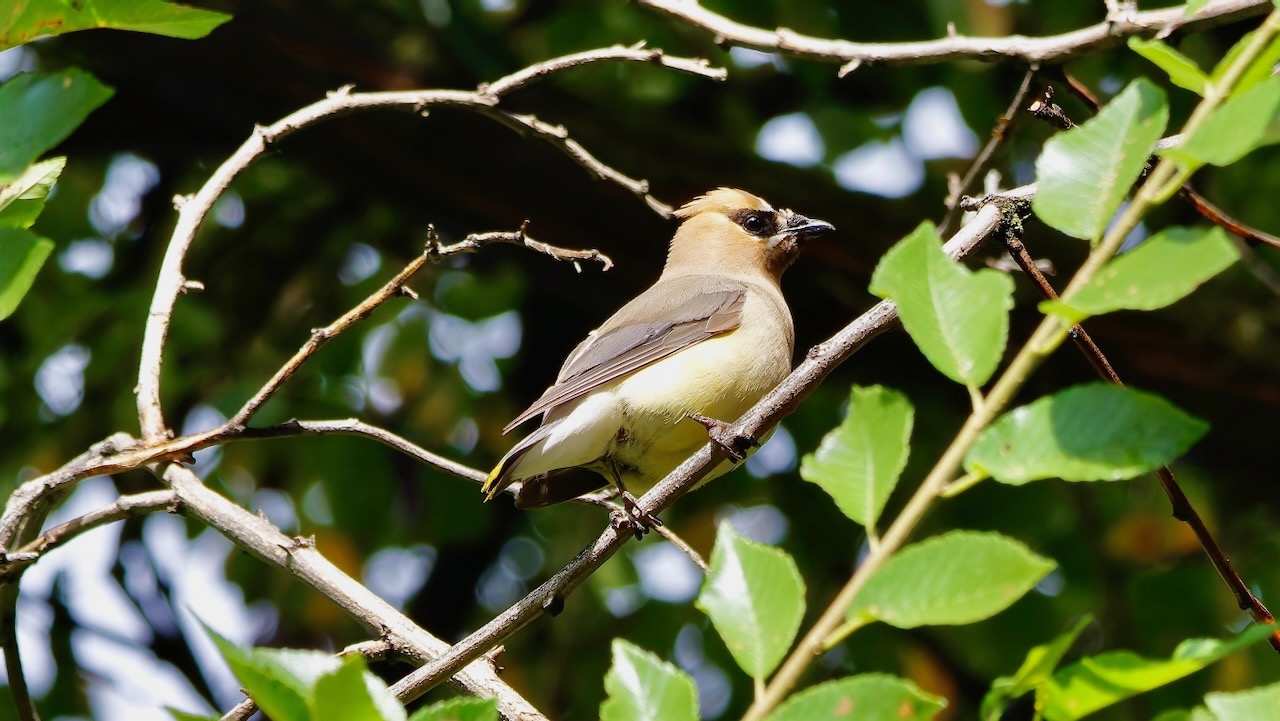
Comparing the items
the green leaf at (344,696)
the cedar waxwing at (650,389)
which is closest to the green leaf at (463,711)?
the green leaf at (344,696)

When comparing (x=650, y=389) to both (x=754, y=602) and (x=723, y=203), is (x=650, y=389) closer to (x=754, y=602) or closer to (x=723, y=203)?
(x=723, y=203)

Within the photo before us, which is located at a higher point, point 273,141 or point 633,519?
point 273,141

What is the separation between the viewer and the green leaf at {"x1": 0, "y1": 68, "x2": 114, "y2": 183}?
7.53 feet

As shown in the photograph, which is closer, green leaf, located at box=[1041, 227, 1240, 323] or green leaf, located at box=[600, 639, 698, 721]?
green leaf, located at box=[1041, 227, 1240, 323]

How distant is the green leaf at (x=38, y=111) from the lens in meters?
2.29

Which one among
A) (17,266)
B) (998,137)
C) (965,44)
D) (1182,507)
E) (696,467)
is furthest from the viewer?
(998,137)

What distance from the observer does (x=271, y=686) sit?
1.59 meters

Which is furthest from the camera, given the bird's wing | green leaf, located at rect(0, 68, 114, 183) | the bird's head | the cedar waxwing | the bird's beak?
the bird's head

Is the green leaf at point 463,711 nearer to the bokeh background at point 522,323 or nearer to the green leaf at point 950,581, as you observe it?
the green leaf at point 950,581

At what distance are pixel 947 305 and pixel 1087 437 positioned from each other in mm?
252

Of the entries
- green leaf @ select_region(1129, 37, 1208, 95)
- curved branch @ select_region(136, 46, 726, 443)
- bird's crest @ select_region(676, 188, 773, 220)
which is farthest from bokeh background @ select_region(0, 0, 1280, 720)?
green leaf @ select_region(1129, 37, 1208, 95)

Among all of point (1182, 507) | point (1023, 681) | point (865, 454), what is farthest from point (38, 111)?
point (1182, 507)

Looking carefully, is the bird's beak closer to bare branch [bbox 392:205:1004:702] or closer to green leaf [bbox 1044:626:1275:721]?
bare branch [bbox 392:205:1004:702]

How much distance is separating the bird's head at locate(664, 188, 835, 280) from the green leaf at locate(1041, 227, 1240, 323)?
465cm
